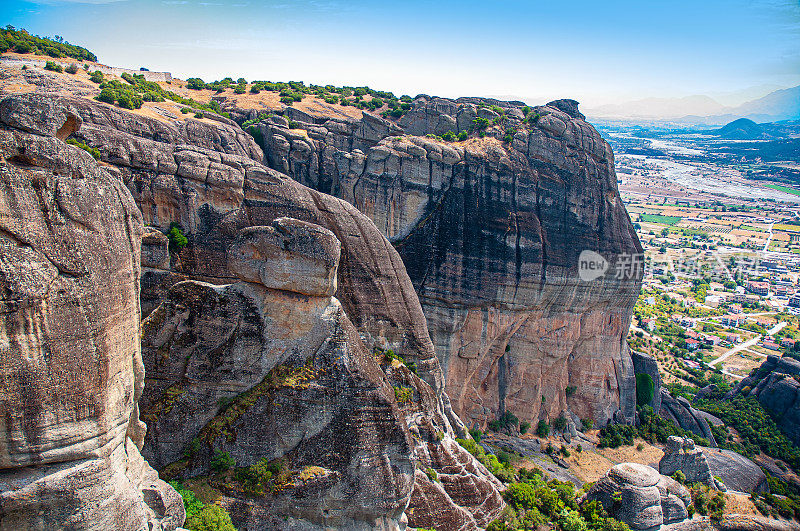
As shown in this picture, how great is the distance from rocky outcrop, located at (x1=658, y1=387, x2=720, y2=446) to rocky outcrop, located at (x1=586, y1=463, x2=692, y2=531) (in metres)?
23.0

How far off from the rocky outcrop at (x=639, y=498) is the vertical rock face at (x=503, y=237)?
1398 centimetres

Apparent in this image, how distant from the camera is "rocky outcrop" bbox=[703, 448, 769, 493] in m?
41.5

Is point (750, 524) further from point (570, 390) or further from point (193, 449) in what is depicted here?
point (193, 449)

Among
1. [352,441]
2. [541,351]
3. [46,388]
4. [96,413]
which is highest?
[46,388]

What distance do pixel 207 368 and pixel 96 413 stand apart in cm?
707

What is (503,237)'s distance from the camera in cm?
4169

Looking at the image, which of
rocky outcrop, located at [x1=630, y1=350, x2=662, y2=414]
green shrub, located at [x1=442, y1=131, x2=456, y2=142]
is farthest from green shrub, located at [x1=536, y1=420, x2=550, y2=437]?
green shrub, located at [x1=442, y1=131, x2=456, y2=142]

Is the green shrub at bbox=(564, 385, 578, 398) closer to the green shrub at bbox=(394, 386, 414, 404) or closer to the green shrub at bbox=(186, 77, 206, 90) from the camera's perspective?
the green shrub at bbox=(394, 386, 414, 404)

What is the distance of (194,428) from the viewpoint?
68.8ft

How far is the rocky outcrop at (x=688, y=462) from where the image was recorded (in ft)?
129

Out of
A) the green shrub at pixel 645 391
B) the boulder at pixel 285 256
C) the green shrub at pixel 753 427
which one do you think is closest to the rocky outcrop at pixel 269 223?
the boulder at pixel 285 256

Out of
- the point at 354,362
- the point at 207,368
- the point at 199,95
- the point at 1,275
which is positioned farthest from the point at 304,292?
the point at 199,95

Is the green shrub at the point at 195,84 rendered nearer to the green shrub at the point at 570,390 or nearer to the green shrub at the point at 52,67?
the green shrub at the point at 52,67

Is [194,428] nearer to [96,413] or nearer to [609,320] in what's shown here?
[96,413]
